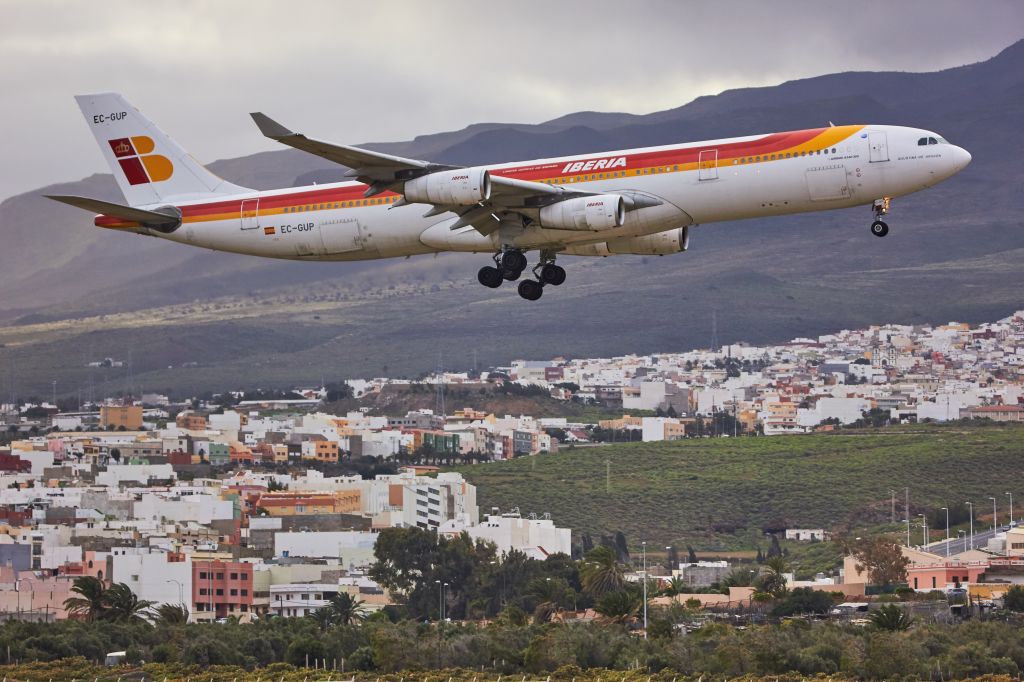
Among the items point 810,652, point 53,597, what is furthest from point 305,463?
point 810,652

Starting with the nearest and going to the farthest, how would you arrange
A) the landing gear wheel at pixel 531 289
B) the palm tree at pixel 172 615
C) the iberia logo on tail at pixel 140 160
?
1. the landing gear wheel at pixel 531 289
2. the iberia logo on tail at pixel 140 160
3. the palm tree at pixel 172 615

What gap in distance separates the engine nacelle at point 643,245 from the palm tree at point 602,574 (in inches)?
2072

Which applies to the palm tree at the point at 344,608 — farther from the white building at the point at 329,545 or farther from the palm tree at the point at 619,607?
the white building at the point at 329,545

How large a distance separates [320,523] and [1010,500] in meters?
52.1

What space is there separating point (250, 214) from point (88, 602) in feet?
146

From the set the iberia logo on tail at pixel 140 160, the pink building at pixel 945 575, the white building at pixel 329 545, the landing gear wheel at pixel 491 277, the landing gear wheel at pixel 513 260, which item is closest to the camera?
the landing gear wheel at pixel 513 260

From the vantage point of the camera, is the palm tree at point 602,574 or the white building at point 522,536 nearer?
→ the palm tree at point 602,574

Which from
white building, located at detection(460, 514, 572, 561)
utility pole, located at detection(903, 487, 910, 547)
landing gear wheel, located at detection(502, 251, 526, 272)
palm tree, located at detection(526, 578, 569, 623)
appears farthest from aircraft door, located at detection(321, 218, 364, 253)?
utility pole, located at detection(903, 487, 910, 547)

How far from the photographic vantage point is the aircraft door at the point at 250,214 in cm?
5516

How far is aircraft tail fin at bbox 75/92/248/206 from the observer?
58219 mm

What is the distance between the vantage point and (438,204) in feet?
164

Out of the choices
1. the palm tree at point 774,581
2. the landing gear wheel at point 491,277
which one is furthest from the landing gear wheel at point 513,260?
the palm tree at point 774,581

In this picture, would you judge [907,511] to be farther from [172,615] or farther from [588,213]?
[588,213]

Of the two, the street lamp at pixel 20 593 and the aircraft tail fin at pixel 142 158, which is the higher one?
Result: the aircraft tail fin at pixel 142 158
